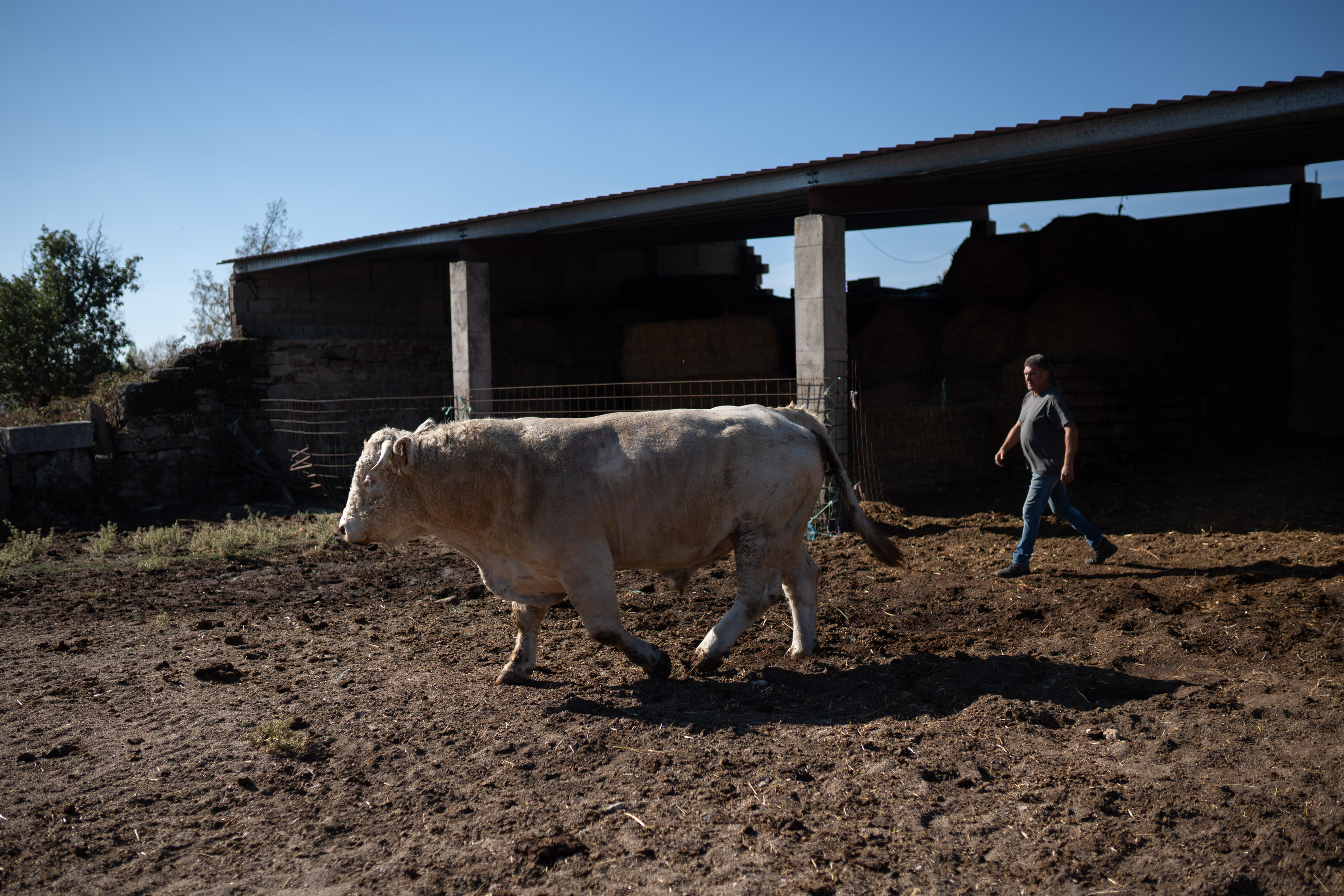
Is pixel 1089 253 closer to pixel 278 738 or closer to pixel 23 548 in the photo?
pixel 278 738

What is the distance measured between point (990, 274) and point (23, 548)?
37.4 feet

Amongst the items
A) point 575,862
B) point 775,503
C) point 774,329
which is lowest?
point 575,862

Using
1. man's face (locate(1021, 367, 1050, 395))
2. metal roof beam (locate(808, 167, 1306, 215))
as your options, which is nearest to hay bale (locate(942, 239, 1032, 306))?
metal roof beam (locate(808, 167, 1306, 215))

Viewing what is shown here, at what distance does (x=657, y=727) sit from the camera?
4223mm

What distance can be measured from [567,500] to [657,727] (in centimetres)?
123

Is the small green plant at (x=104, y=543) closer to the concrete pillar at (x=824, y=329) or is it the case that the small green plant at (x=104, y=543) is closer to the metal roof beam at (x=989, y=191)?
the concrete pillar at (x=824, y=329)

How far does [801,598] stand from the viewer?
17.3ft

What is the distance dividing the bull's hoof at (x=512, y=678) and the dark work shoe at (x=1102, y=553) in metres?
4.42

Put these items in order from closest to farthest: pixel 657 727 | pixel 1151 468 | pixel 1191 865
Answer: pixel 1191 865, pixel 657 727, pixel 1151 468

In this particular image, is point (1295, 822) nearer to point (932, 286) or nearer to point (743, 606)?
point (743, 606)

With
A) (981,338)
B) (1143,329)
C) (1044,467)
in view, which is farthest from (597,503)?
(1143,329)

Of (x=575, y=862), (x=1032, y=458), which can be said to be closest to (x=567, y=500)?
(x=575, y=862)

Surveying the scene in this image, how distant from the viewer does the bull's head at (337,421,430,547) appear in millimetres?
4773

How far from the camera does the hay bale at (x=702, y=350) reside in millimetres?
12781
